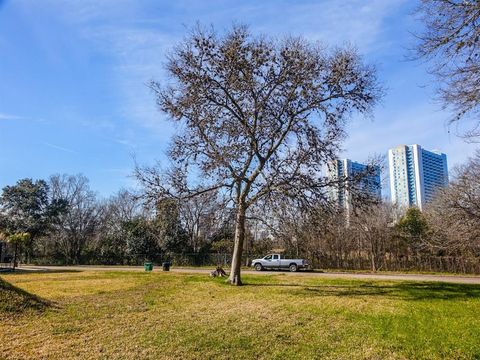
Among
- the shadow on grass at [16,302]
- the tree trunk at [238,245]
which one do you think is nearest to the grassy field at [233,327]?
the shadow on grass at [16,302]

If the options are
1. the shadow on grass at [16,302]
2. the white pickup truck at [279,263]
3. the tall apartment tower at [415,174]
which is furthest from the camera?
the tall apartment tower at [415,174]

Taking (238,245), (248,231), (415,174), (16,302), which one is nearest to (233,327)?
(16,302)

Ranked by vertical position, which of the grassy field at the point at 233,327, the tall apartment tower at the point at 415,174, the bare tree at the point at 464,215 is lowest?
the grassy field at the point at 233,327

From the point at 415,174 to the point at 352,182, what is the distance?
27.8m

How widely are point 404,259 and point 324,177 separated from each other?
24.0 meters

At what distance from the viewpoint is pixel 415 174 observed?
40.8 meters

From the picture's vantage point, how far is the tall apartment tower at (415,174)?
38.6 metres

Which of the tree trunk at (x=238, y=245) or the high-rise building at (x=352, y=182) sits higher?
the high-rise building at (x=352, y=182)

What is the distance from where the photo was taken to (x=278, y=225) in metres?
16.5

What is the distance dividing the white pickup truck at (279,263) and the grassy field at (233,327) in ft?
65.3

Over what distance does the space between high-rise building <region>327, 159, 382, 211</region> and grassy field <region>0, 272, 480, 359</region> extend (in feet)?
14.9

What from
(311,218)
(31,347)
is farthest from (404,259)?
(31,347)

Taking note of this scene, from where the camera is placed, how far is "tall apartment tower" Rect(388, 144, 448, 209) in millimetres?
38594

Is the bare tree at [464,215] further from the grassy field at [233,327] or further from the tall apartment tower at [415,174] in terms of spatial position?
the tall apartment tower at [415,174]
